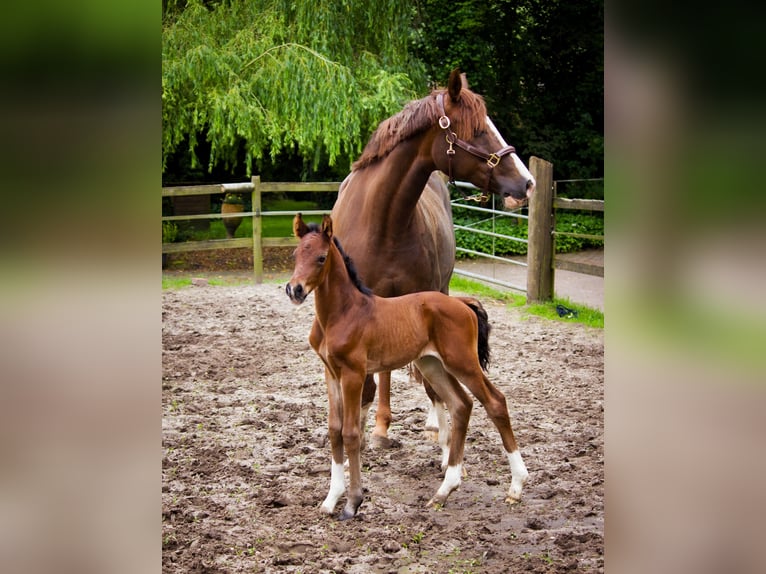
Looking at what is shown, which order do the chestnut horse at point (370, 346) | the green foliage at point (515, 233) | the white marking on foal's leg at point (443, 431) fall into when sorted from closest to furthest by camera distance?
the chestnut horse at point (370, 346), the white marking on foal's leg at point (443, 431), the green foliage at point (515, 233)

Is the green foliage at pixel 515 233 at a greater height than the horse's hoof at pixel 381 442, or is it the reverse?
the green foliage at pixel 515 233

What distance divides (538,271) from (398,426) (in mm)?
4142

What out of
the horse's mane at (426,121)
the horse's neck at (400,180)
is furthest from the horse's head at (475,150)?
the horse's neck at (400,180)

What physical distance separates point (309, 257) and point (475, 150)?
3.49 feet

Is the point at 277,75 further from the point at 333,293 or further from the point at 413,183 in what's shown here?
the point at 333,293

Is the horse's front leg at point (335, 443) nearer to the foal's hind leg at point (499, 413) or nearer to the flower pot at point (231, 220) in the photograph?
the foal's hind leg at point (499, 413)

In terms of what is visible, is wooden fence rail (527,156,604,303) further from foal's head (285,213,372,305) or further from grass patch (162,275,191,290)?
foal's head (285,213,372,305)

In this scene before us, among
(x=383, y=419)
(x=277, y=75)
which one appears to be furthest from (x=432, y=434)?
(x=277, y=75)

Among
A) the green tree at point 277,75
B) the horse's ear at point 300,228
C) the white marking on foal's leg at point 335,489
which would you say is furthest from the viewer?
the green tree at point 277,75

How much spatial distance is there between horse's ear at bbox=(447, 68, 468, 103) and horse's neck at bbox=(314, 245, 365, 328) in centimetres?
99

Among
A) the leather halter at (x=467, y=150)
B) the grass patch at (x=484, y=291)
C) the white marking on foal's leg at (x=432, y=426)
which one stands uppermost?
the leather halter at (x=467, y=150)

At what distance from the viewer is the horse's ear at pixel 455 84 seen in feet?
12.4

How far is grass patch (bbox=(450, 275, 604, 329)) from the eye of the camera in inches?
315
